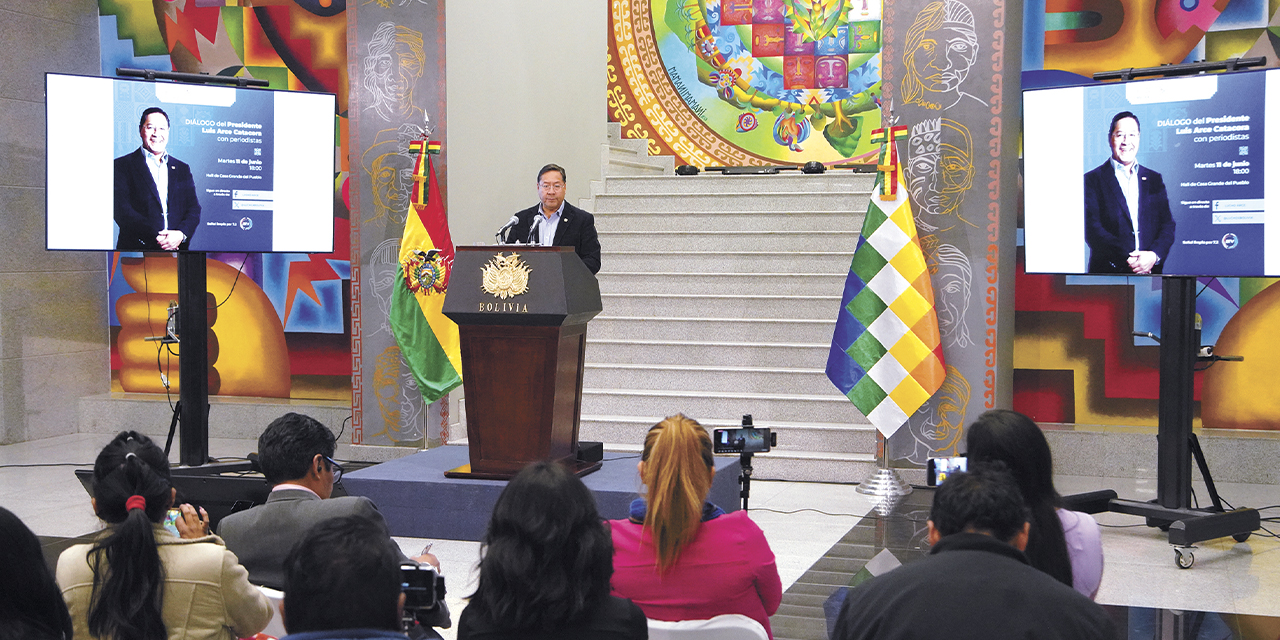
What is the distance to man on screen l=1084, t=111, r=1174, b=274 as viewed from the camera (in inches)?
191

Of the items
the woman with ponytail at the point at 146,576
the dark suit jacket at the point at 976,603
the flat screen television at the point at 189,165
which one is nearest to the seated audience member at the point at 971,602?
the dark suit jacket at the point at 976,603

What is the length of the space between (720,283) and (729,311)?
370 millimetres

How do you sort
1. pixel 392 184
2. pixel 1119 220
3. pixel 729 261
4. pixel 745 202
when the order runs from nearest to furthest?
pixel 1119 220 < pixel 392 184 < pixel 729 261 < pixel 745 202

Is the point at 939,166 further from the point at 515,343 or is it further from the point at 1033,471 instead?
the point at 1033,471

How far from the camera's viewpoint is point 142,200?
5.68 meters

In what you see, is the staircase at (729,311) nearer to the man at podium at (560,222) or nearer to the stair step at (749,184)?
the stair step at (749,184)

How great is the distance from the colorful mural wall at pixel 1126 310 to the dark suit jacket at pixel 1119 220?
1.79 meters

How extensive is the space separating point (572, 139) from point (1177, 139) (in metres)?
5.36

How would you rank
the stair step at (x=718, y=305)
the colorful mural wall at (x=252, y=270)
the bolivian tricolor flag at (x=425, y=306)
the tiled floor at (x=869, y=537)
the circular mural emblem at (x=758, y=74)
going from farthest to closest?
the circular mural emblem at (x=758, y=74)
the colorful mural wall at (x=252, y=270)
the stair step at (x=718, y=305)
the bolivian tricolor flag at (x=425, y=306)
the tiled floor at (x=869, y=537)

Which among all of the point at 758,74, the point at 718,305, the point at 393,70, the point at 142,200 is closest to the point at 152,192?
the point at 142,200

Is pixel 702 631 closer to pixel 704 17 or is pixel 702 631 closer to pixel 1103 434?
pixel 1103 434

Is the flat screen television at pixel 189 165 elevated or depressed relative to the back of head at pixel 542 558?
elevated

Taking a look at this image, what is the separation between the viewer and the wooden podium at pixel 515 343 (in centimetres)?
491

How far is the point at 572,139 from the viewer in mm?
9336
